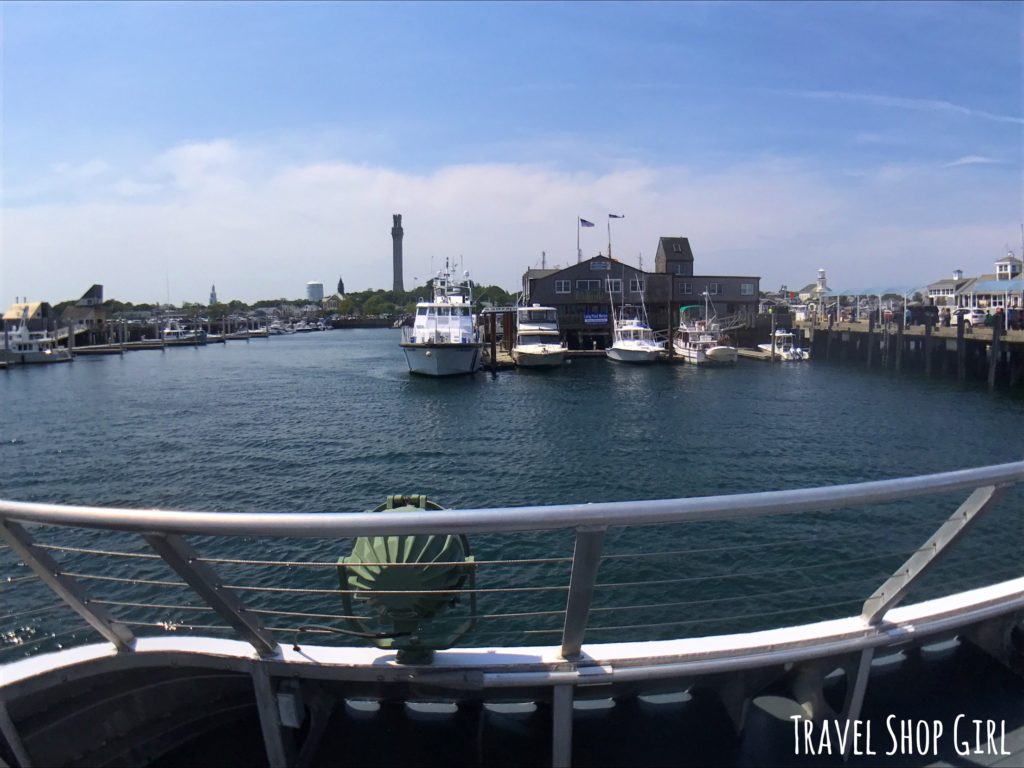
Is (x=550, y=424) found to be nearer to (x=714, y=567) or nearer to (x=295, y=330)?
(x=714, y=567)

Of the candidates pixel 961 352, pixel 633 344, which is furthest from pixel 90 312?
pixel 961 352

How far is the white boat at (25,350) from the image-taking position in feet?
195

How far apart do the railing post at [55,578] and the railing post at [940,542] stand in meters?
2.68

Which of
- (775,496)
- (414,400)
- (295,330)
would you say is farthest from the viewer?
(295,330)

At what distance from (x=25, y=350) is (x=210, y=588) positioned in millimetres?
72742

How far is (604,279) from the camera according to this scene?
6128 centimetres

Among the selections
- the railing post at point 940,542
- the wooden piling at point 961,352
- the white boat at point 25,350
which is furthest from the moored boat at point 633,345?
the white boat at point 25,350

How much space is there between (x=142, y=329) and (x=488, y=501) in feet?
323

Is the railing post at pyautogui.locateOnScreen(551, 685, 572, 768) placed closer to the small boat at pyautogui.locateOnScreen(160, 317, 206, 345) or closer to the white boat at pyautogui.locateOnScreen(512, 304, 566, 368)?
the white boat at pyautogui.locateOnScreen(512, 304, 566, 368)

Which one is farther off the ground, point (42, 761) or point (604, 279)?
point (604, 279)

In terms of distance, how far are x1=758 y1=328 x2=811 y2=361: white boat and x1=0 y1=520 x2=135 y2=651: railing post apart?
5356cm

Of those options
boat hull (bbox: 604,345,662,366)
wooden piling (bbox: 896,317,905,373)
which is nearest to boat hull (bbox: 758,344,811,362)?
wooden piling (bbox: 896,317,905,373)

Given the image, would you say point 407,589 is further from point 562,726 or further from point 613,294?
point 613,294

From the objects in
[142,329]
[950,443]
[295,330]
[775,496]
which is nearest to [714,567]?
[775,496]
